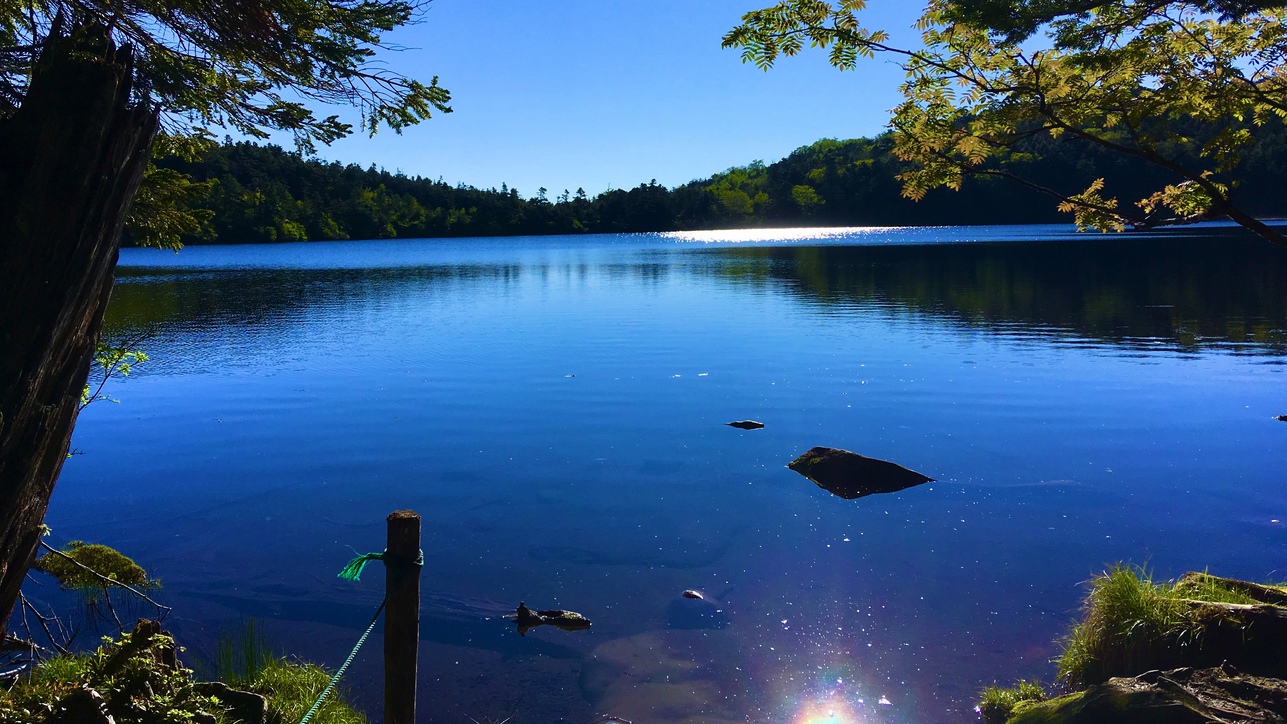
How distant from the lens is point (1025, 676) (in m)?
7.03

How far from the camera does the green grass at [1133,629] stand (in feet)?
21.0

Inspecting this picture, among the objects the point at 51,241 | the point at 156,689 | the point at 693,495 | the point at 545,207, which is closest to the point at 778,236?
the point at 545,207

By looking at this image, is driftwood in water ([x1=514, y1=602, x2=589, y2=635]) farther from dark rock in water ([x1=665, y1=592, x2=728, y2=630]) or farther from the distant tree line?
the distant tree line

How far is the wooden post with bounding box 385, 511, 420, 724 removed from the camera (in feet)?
16.4

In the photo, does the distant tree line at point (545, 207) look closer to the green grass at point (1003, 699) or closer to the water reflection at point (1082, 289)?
the water reflection at point (1082, 289)

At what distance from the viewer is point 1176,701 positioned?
5.07 metres

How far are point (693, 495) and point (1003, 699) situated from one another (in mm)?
Result: 5826

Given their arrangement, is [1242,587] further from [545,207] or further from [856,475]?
[545,207]

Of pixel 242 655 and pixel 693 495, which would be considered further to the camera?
pixel 693 495

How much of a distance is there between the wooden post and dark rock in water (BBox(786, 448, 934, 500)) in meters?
7.72

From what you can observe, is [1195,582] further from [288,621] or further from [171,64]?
[171,64]

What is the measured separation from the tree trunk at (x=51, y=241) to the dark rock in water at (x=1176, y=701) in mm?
6585

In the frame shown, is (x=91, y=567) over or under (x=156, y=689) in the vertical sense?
under

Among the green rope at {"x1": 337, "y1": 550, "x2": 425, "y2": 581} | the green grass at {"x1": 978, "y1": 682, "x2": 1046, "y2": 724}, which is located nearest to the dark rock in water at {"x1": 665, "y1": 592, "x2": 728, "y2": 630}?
the green grass at {"x1": 978, "y1": 682, "x2": 1046, "y2": 724}
